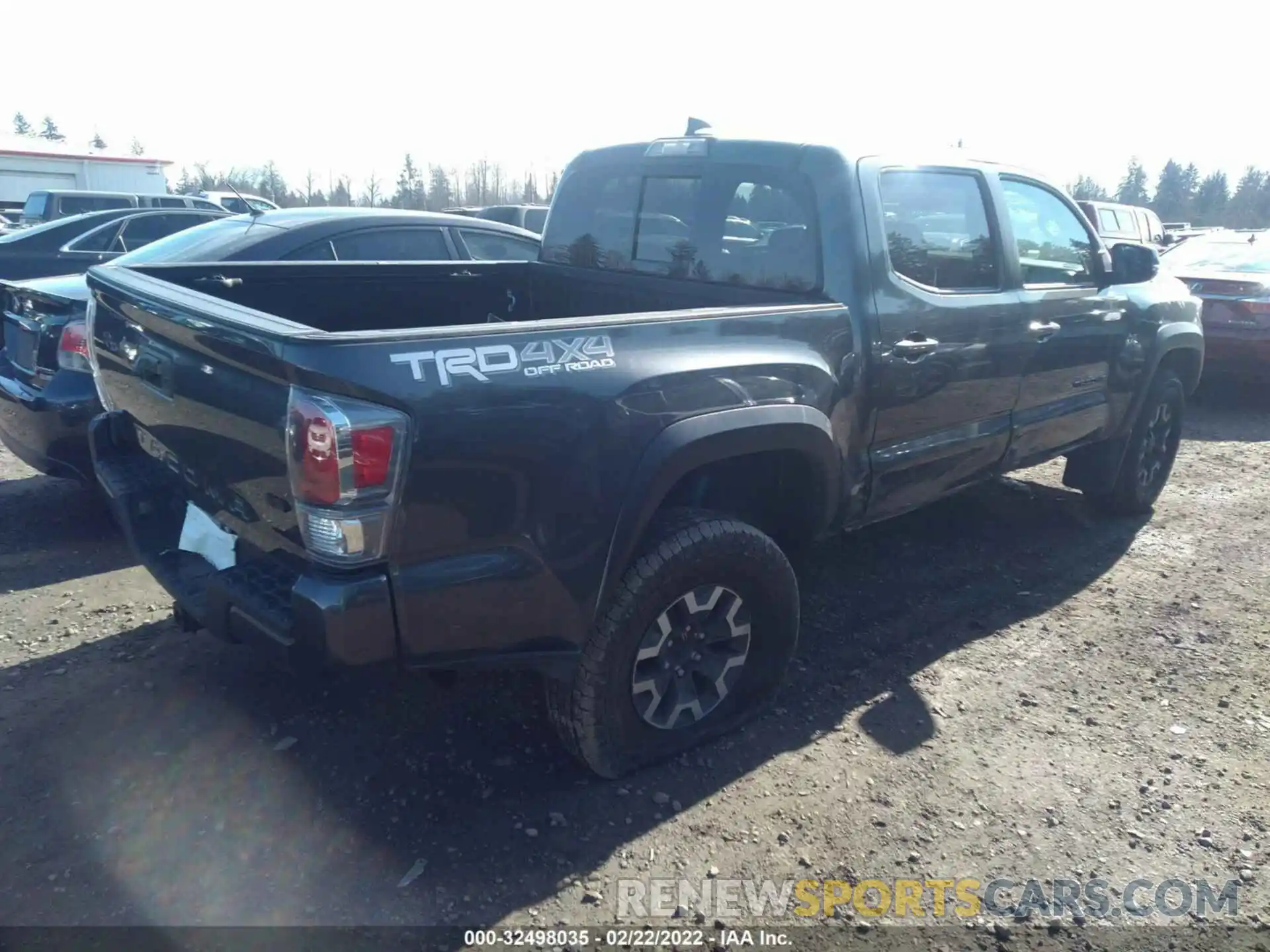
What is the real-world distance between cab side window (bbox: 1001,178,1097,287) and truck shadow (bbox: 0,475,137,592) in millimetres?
4467

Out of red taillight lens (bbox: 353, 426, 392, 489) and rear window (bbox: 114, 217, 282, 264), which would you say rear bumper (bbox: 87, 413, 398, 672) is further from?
rear window (bbox: 114, 217, 282, 264)

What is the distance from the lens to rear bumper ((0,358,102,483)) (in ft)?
14.7

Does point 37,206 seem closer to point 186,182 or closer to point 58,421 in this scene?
point 58,421

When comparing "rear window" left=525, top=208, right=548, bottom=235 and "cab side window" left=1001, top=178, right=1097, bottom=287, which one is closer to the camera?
"cab side window" left=1001, top=178, right=1097, bottom=287

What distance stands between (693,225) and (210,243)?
327cm

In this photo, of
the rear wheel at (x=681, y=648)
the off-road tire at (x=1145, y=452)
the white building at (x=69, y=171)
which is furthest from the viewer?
the white building at (x=69, y=171)

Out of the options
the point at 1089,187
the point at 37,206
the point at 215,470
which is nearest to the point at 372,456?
the point at 215,470

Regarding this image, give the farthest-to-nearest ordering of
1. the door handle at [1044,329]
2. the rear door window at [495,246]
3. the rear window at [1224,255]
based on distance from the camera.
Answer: the rear window at [1224,255], the rear door window at [495,246], the door handle at [1044,329]

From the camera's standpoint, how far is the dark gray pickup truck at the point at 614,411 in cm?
238

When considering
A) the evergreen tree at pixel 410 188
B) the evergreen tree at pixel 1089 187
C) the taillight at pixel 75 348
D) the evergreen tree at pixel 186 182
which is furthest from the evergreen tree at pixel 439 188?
the taillight at pixel 75 348

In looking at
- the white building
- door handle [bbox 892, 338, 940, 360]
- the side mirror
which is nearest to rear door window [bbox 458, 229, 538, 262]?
door handle [bbox 892, 338, 940, 360]

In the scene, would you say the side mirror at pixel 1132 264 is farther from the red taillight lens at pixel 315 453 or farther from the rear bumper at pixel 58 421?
the rear bumper at pixel 58 421

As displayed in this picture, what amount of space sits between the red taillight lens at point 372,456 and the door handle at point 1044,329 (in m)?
3.12

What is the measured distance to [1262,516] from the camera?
5.93 meters
